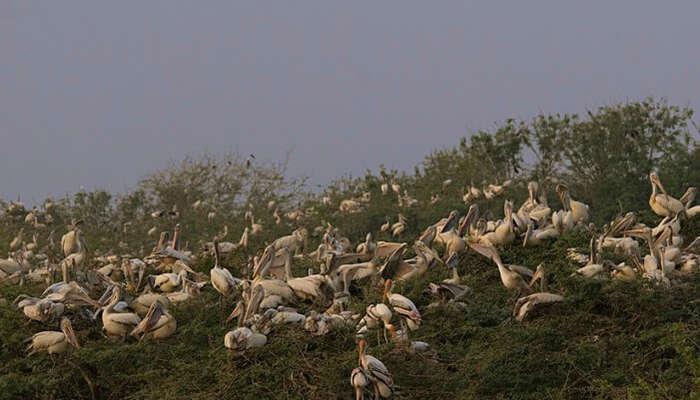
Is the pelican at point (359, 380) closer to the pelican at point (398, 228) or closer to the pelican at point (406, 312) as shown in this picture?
the pelican at point (406, 312)

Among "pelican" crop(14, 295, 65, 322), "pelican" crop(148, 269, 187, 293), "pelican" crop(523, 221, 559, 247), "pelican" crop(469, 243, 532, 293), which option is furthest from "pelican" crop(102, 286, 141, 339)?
"pelican" crop(523, 221, 559, 247)

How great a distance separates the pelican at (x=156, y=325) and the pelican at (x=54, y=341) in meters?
0.54

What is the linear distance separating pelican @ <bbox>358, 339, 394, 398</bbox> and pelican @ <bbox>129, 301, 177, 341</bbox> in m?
2.62

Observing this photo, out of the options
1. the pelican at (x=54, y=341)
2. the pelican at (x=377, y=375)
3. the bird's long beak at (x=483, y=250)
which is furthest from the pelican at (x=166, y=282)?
the pelican at (x=377, y=375)

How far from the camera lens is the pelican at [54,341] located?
32.9ft

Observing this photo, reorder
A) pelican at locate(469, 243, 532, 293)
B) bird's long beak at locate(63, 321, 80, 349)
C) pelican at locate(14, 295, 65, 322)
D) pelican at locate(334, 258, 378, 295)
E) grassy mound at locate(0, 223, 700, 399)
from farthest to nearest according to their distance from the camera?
pelican at locate(334, 258, 378, 295), pelican at locate(469, 243, 532, 293), pelican at locate(14, 295, 65, 322), bird's long beak at locate(63, 321, 80, 349), grassy mound at locate(0, 223, 700, 399)

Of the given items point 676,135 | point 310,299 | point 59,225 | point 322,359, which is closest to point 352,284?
point 310,299

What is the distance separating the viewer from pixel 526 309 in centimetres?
988

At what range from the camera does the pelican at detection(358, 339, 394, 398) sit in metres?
8.04

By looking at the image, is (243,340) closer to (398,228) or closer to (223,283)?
(223,283)

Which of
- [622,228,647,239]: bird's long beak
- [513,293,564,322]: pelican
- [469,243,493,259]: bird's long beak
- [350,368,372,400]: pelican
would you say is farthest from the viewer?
[622,228,647,239]: bird's long beak

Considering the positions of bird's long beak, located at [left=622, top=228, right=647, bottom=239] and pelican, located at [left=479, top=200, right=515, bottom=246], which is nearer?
bird's long beak, located at [left=622, top=228, right=647, bottom=239]

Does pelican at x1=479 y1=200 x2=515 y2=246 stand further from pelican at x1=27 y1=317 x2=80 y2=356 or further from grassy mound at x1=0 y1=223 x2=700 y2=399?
pelican at x1=27 y1=317 x2=80 y2=356

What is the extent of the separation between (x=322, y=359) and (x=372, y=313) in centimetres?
62
